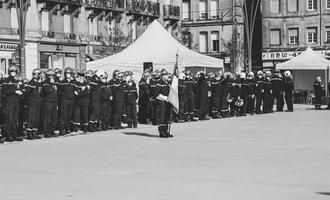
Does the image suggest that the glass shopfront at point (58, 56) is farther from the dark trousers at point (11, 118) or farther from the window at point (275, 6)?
the dark trousers at point (11, 118)

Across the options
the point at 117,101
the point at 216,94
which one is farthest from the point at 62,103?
the point at 216,94

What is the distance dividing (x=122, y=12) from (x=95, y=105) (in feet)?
125

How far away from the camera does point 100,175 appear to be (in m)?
13.2

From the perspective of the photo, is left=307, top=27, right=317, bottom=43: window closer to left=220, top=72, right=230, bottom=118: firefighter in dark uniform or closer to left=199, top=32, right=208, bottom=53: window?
left=199, top=32, right=208, bottom=53: window

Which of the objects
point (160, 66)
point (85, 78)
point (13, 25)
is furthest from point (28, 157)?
point (13, 25)

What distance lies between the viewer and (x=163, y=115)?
70.3ft

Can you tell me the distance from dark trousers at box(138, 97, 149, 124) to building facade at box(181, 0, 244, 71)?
45500mm

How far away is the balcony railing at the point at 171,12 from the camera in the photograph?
7031 centimetres

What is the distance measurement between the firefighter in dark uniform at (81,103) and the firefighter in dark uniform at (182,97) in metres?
5.65

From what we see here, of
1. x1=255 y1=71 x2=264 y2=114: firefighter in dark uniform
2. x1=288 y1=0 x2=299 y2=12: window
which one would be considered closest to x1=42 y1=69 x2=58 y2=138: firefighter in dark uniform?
x1=255 y1=71 x2=264 y2=114: firefighter in dark uniform

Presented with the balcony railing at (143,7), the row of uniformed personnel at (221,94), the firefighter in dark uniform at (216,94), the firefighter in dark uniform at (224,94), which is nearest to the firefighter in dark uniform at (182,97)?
the row of uniformed personnel at (221,94)

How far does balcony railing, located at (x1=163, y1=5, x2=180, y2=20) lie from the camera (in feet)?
231

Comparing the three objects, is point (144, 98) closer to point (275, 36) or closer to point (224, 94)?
point (224, 94)

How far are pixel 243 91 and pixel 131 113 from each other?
28.8ft
